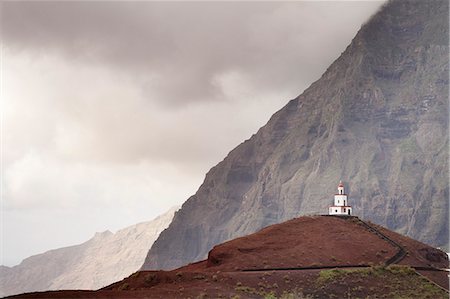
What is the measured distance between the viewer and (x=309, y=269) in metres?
106

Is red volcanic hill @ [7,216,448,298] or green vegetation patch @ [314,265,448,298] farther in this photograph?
green vegetation patch @ [314,265,448,298]

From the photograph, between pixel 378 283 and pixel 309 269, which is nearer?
pixel 378 283

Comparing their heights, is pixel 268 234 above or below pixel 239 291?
above

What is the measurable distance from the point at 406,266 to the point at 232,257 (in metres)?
24.8

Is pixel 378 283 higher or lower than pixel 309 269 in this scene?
lower

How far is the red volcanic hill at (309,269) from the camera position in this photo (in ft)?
306

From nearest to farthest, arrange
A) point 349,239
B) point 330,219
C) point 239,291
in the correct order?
1. point 239,291
2. point 349,239
3. point 330,219

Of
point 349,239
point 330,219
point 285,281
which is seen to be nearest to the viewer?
point 285,281

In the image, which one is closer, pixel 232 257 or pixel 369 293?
pixel 369 293

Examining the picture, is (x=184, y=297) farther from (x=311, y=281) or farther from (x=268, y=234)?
(x=268, y=234)

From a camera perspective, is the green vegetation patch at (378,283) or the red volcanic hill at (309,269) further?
the green vegetation patch at (378,283)

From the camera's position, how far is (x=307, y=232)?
118m

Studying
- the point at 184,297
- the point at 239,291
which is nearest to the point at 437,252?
the point at 239,291

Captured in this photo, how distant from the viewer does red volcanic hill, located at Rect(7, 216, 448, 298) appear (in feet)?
306
